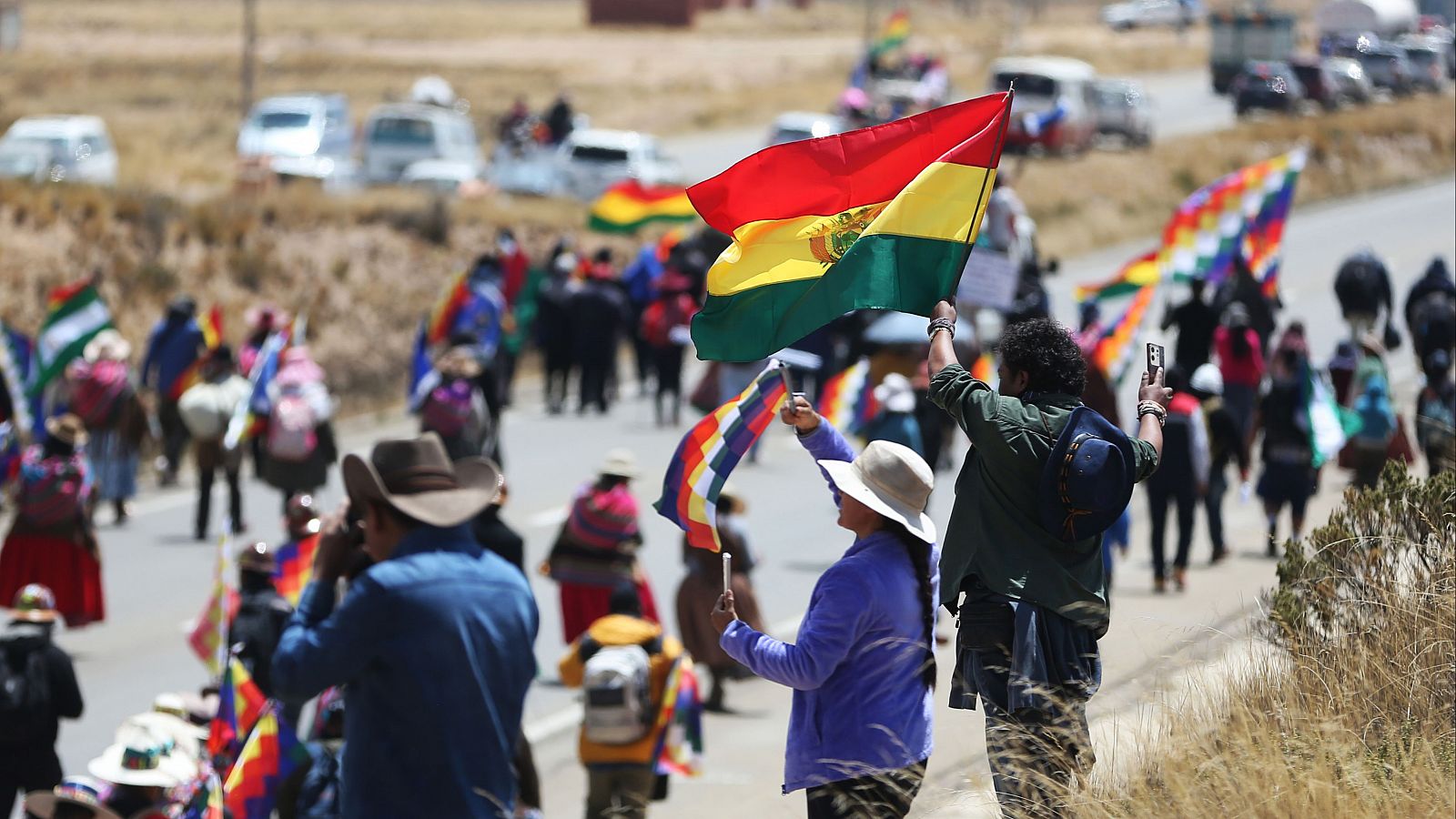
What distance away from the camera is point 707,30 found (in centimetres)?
8700

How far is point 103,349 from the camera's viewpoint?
16.4 metres

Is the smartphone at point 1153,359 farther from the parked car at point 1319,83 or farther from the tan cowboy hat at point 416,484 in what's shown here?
the parked car at point 1319,83

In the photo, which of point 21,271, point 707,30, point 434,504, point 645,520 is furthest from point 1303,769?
point 707,30

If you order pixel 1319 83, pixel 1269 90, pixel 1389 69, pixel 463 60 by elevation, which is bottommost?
pixel 463 60

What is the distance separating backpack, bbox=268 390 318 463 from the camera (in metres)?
14.6

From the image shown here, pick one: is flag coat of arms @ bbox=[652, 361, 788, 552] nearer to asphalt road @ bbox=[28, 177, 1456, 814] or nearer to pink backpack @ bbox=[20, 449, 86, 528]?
asphalt road @ bbox=[28, 177, 1456, 814]

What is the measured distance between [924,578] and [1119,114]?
38.4 m

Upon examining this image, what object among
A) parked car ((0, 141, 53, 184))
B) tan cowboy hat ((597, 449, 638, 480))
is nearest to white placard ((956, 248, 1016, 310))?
tan cowboy hat ((597, 449, 638, 480))

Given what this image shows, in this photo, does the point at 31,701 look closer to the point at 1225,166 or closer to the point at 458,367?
the point at 458,367

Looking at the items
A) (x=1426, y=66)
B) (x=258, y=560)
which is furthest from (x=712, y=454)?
(x=1426, y=66)

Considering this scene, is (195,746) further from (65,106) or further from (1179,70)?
(1179,70)

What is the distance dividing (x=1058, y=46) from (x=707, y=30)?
19.5 m

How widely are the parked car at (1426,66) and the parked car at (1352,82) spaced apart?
1.09 m

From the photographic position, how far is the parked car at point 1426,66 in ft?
150
